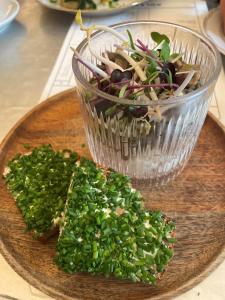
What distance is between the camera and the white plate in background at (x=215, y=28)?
1.08 metres

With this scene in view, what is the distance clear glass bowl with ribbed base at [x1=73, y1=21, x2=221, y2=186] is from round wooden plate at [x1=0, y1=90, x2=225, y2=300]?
52 millimetres

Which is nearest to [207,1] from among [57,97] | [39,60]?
[39,60]

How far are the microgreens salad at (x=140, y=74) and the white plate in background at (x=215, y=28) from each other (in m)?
0.42

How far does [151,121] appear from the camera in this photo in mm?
592

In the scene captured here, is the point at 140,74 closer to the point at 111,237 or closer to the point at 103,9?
the point at 111,237

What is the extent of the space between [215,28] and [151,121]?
2.26 feet

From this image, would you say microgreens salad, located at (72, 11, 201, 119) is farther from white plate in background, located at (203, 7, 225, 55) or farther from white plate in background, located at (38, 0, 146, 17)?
white plate in background, located at (38, 0, 146, 17)

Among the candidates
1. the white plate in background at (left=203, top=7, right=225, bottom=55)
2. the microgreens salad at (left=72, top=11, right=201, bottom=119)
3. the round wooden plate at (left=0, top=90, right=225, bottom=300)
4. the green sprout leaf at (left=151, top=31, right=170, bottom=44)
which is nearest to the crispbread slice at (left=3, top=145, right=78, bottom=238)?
the round wooden plate at (left=0, top=90, right=225, bottom=300)

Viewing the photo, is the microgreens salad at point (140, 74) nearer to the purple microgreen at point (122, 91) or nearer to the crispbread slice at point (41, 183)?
the purple microgreen at point (122, 91)

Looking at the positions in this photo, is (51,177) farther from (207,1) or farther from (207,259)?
(207,1)

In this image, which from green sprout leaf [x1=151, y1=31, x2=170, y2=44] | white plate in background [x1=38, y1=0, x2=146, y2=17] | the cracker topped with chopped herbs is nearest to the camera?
the cracker topped with chopped herbs

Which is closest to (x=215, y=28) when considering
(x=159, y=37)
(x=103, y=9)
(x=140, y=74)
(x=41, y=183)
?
(x=103, y=9)

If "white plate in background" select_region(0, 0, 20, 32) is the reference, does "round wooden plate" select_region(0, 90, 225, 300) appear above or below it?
below

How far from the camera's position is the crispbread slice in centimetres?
61
